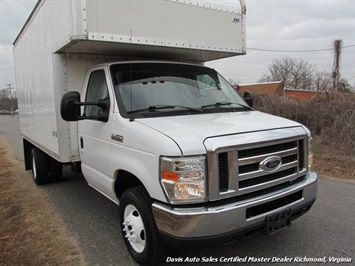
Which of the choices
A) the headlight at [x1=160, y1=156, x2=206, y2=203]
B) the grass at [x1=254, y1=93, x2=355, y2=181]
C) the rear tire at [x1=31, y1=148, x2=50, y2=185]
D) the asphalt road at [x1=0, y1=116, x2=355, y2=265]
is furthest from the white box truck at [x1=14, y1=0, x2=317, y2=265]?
the grass at [x1=254, y1=93, x2=355, y2=181]

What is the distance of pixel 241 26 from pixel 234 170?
300 centimetres

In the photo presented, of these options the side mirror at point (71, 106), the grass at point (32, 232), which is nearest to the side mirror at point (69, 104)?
the side mirror at point (71, 106)

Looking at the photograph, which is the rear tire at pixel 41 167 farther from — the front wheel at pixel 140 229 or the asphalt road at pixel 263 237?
the front wheel at pixel 140 229

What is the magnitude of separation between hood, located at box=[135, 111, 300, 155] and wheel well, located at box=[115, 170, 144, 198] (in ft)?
2.30

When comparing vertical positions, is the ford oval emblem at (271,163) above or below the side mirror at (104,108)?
below

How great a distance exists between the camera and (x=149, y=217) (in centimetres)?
311

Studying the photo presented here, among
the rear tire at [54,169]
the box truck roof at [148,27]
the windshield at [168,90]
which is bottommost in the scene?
the rear tire at [54,169]

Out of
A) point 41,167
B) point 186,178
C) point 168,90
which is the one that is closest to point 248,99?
point 168,90

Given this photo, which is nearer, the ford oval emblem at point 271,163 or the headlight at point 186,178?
the headlight at point 186,178

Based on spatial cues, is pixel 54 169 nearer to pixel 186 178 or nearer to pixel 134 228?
pixel 134 228

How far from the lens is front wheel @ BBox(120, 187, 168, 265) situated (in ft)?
10.2

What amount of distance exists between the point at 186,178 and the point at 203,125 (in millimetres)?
660

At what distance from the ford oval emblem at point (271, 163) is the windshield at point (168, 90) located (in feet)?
3.66

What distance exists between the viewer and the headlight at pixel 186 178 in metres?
2.79
